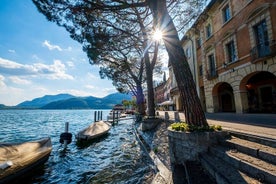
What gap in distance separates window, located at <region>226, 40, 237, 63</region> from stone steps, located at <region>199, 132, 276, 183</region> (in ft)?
34.7

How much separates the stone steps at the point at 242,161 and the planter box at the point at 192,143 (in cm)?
16

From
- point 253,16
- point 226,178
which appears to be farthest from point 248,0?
point 226,178

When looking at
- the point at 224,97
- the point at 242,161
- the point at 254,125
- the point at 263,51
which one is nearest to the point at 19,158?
the point at 242,161

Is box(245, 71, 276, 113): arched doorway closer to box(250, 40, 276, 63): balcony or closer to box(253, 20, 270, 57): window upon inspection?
box(250, 40, 276, 63): balcony

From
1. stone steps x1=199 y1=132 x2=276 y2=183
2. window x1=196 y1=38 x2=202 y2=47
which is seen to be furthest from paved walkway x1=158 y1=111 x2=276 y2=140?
window x1=196 y1=38 x2=202 y2=47

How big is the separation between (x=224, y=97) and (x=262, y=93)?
12.8ft

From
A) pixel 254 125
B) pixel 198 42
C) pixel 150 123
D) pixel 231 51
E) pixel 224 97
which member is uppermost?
pixel 198 42

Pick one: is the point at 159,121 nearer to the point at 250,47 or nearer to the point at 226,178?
the point at 250,47

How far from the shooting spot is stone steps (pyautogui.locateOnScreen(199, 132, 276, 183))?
7.95ft

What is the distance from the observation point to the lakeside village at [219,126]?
310cm

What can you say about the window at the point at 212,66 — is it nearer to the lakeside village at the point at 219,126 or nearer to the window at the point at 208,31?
the lakeside village at the point at 219,126

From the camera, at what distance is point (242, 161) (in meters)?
2.78

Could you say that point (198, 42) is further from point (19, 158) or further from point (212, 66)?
point (19, 158)

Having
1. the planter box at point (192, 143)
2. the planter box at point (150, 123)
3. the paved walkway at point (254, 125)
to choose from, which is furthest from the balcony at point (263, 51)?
the planter box at point (192, 143)
